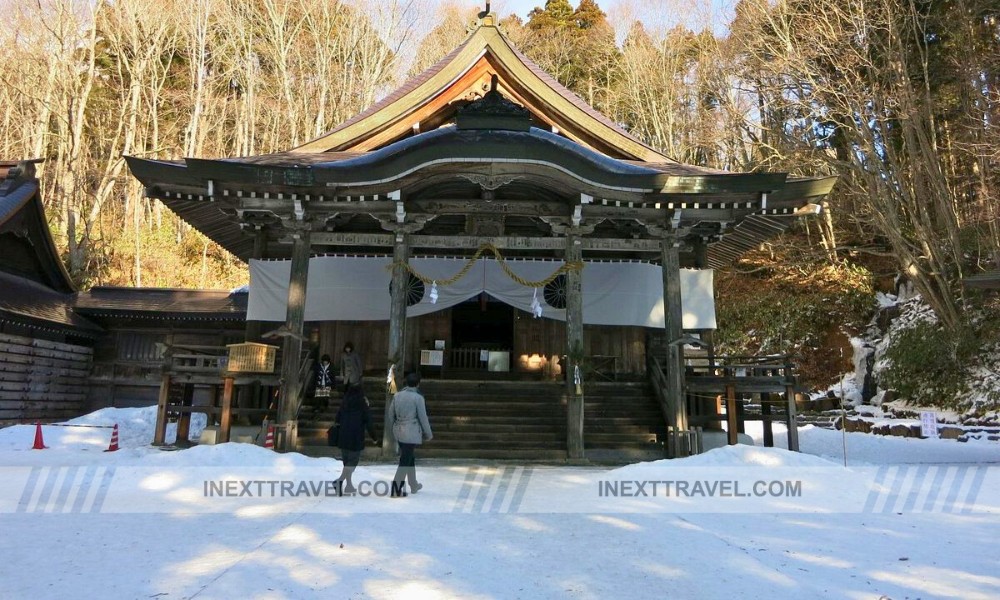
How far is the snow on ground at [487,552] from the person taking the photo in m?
3.56

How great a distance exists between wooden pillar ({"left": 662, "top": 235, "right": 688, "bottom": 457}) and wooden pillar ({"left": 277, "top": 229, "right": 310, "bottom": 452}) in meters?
6.35

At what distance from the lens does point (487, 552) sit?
4398 mm

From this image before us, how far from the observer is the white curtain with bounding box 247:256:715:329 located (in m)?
12.4

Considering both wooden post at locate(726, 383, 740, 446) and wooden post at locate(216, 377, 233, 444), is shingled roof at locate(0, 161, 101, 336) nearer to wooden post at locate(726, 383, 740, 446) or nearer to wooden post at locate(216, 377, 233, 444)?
wooden post at locate(216, 377, 233, 444)

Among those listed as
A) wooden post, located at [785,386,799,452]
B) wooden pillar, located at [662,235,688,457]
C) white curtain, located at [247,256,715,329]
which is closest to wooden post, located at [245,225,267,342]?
white curtain, located at [247,256,715,329]

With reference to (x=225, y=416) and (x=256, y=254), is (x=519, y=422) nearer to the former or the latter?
(x=225, y=416)

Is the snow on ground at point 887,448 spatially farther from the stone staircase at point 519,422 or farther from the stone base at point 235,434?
the stone base at point 235,434

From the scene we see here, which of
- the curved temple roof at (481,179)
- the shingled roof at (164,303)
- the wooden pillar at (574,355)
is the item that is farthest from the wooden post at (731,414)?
the shingled roof at (164,303)

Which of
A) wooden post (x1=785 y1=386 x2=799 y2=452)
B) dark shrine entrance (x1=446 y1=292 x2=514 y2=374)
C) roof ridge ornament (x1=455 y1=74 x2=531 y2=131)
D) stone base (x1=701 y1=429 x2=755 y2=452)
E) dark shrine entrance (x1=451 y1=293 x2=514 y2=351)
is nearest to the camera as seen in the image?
roof ridge ornament (x1=455 y1=74 x2=531 y2=131)

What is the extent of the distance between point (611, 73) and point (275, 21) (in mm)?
17434

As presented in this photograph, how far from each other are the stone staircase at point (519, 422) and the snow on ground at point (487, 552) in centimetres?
330

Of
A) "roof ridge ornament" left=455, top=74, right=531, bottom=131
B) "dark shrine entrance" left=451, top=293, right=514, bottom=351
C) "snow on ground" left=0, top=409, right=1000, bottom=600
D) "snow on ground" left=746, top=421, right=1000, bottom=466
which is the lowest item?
"snow on ground" left=0, top=409, right=1000, bottom=600

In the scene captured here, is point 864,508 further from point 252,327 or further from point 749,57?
point 749,57

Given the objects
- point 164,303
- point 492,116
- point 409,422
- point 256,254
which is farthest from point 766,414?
point 164,303
